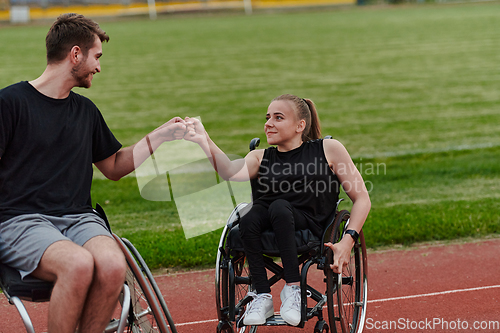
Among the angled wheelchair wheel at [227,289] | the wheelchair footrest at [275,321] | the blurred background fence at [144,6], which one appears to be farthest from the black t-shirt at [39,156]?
the blurred background fence at [144,6]

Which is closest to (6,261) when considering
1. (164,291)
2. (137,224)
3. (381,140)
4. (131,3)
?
(164,291)

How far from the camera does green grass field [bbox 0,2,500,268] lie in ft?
17.2

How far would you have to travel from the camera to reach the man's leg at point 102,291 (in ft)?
7.74

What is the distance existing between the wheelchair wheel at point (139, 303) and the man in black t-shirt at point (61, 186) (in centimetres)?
13

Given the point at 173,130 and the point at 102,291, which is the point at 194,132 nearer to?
the point at 173,130

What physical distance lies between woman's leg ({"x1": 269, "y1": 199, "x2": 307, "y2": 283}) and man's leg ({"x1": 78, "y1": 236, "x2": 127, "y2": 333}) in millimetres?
778

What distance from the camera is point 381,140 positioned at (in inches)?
361

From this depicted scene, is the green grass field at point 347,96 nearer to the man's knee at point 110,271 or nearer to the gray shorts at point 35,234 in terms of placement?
the gray shorts at point 35,234

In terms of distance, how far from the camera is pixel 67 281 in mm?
2279

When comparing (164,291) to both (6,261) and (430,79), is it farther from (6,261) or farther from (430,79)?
(430,79)

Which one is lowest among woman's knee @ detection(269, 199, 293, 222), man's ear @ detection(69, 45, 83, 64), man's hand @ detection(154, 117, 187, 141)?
woman's knee @ detection(269, 199, 293, 222)

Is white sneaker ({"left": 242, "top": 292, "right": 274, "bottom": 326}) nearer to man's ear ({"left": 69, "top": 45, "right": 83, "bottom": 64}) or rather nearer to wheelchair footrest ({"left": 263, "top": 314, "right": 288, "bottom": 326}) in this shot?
wheelchair footrest ({"left": 263, "top": 314, "right": 288, "bottom": 326})

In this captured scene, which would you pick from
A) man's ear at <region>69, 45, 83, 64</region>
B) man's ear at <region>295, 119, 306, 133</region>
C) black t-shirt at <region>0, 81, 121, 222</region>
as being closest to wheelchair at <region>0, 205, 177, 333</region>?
black t-shirt at <region>0, 81, 121, 222</region>

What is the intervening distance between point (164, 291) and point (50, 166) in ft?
5.25
